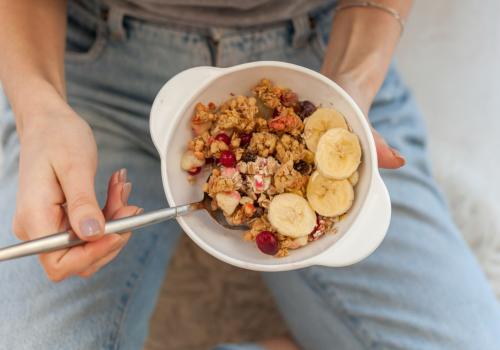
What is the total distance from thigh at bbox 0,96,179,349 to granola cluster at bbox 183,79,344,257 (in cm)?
24

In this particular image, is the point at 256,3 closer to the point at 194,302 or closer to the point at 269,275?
the point at 269,275

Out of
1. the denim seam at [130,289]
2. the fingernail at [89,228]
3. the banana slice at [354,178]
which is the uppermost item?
the banana slice at [354,178]

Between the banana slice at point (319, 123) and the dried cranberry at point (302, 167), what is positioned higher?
the banana slice at point (319, 123)

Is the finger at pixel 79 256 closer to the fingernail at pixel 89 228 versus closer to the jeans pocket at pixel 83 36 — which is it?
the fingernail at pixel 89 228

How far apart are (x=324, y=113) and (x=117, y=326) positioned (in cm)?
40

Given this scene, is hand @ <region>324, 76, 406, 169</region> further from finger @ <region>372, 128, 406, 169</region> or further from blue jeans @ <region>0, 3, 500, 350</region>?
blue jeans @ <region>0, 3, 500, 350</region>

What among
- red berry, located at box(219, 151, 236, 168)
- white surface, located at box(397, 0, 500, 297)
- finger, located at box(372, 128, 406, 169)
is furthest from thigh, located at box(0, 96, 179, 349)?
white surface, located at box(397, 0, 500, 297)

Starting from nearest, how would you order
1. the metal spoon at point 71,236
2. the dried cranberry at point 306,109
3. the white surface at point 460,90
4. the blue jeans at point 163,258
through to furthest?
the metal spoon at point 71,236 < the dried cranberry at point 306,109 < the blue jeans at point 163,258 < the white surface at point 460,90

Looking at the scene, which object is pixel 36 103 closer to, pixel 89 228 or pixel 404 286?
pixel 89 228

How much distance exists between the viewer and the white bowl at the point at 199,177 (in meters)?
0.53

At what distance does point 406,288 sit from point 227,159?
34 cm

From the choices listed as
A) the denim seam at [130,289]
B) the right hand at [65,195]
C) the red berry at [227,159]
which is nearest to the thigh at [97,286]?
the denim seam at [130,289]

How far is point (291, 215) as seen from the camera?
55 cm

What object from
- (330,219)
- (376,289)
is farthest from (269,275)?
(330,219)
